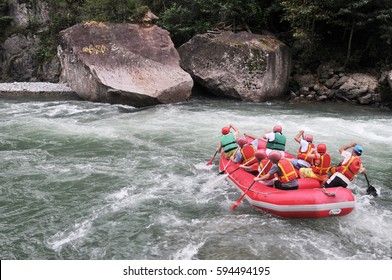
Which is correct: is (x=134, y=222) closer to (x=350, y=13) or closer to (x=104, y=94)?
(x=104, y=94)

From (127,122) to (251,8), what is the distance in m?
7.86

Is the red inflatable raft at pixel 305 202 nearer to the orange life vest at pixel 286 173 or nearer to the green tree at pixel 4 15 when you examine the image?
the orange life vest at pixel 286 173

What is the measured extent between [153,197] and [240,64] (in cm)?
915

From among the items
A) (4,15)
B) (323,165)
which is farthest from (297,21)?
(4,15)

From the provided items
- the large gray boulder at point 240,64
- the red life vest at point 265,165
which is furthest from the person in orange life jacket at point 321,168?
the large gray boulder at point 240,64

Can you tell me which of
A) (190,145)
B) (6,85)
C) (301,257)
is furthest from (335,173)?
(6,85)

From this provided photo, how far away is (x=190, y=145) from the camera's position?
9461 millimetres

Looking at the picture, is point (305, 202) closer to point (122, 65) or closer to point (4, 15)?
point (122, 65)

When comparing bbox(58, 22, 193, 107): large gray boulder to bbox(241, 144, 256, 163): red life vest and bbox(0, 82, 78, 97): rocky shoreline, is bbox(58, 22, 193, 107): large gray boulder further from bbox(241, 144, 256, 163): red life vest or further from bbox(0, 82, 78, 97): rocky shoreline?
bbox(241, 144, 256, 163): red life vest

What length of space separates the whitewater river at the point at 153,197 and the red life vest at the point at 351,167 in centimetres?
62

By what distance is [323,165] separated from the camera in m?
6.64

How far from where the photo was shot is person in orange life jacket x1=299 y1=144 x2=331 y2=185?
6.44 m

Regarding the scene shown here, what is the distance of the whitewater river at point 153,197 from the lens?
509 cm
